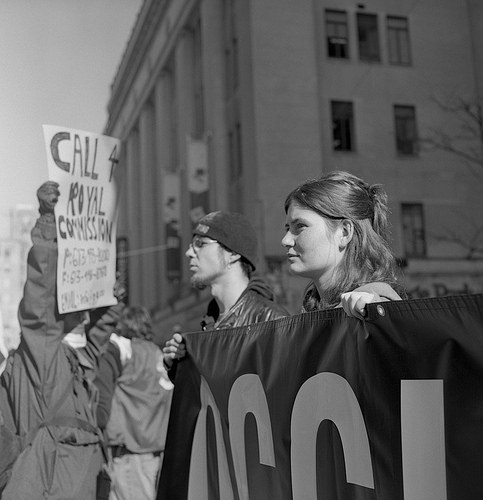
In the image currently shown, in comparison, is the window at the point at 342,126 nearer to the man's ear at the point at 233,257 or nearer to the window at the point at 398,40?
Result: the window at the point at 398,40

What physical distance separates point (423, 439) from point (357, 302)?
448 mm

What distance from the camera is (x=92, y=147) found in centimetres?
498

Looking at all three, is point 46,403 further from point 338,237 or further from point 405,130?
point 405,130

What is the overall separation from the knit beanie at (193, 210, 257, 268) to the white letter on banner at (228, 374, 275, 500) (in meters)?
1.11

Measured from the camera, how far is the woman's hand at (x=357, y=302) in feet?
6.95

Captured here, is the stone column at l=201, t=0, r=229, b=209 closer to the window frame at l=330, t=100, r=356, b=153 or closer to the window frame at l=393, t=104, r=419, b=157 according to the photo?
the window frame at l=330, t=100, r=356, b=153

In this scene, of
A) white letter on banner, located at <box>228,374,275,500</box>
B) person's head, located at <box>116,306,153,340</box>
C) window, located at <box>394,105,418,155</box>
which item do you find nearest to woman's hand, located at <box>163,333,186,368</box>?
white letter on banner, located at <box>228,374,275,500</box>

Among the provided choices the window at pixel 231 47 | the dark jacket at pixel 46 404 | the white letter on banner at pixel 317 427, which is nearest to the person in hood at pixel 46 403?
the dark jacket at pixel 46 404

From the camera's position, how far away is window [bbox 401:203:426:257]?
21391 millimetres

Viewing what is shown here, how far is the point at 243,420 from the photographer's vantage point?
2861 millimetres

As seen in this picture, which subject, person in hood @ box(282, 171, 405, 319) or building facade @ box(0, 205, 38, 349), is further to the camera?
building facade @ box(0, 205, 38, 349)

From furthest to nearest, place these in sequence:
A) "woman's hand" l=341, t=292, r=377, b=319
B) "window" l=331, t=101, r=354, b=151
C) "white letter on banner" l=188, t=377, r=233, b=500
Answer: "window" l=331, t=101, r=354, b=151, "white letter on banner" l=188, t=377, r=233, b=500, "woman's hand" l=341, t=292, r=377, b=319

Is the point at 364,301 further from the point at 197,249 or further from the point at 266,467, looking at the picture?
the point at 197,249

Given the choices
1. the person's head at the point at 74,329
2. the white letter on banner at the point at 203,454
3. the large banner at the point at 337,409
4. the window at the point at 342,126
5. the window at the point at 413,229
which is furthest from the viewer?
the window at the point at 342,126
